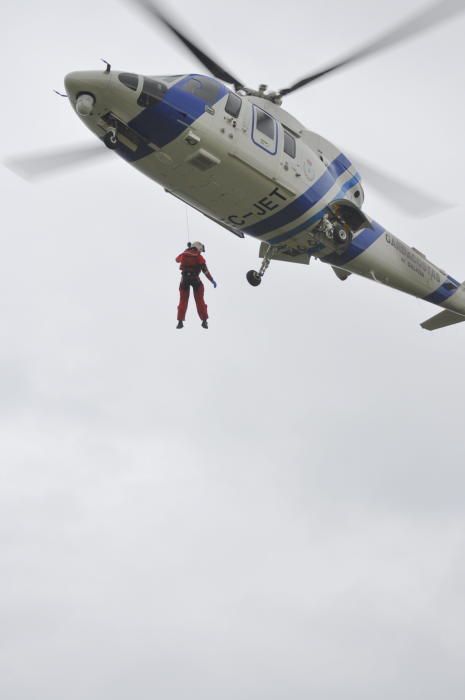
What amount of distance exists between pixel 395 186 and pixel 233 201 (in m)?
4.34

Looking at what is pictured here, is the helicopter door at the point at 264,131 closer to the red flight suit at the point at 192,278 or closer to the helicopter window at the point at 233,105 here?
the helicopter window at the point at 233,105

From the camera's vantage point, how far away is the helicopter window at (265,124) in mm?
24641

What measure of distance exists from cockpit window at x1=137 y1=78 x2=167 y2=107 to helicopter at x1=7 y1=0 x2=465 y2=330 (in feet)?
0.07

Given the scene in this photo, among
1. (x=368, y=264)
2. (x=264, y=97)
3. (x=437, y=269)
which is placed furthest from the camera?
(x=437, y=269)

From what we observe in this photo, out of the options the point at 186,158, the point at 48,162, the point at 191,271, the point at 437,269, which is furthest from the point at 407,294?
the point at 48,162

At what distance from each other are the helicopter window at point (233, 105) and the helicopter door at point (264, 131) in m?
0.56

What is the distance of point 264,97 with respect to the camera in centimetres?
2597

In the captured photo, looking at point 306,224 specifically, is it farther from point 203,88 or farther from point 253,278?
point 203,88

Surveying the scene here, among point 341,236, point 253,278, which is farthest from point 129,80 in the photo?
point 341,236

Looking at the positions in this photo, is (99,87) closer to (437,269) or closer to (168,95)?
(168,95)

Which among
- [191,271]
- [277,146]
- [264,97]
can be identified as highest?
[264,97]

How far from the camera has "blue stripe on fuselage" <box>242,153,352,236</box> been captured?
1011 inches

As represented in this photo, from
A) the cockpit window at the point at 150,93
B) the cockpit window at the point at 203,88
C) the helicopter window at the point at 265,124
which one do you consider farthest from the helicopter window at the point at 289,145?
the cockpit window at the point at 150,93

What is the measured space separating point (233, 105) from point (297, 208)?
312 cm
